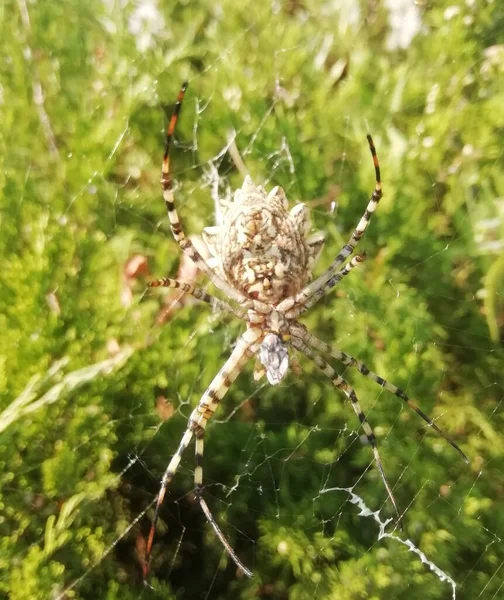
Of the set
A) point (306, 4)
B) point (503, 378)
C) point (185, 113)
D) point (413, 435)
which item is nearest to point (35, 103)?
point (185, 113)

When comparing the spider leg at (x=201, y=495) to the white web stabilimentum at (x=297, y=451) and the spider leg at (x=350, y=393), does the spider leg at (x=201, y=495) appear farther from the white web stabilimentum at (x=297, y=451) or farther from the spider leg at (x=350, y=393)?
the spider leg at (x=350, y=393)

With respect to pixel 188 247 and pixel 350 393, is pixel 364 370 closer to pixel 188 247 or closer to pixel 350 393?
pixel 350 393

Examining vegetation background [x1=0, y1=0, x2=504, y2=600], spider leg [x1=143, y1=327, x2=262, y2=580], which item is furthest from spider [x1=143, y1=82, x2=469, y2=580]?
vegetation background [x1=0, y1=0, x2=504, y2=600]

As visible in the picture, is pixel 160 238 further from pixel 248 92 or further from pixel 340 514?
pixel 340 514

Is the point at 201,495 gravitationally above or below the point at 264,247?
below

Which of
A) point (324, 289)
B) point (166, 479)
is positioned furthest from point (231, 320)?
point (166, 479)

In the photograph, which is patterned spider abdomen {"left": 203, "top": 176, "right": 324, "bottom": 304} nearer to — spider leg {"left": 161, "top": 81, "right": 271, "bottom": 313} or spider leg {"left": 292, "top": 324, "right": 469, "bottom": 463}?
spider leg {"left": 161, "top": 81, "right": 271, "bottom": 313}
